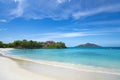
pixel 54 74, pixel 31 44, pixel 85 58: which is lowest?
pixel 54 74

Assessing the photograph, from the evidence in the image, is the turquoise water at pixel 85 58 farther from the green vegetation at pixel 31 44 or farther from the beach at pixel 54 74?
the green vegetation at pixel 31 44

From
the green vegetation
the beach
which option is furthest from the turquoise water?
the green vegetation

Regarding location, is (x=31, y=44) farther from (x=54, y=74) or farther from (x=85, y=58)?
(x=54, y=74)

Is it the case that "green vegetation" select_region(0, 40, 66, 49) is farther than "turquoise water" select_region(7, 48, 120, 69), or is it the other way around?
"green vegetation" select_region(0, 40, 66, 49)

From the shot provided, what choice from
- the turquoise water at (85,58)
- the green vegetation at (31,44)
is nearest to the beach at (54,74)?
the turquoise water at (85,58)

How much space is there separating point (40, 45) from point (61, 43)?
6.01 m

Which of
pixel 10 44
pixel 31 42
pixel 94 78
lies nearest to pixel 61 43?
pixel 31 42

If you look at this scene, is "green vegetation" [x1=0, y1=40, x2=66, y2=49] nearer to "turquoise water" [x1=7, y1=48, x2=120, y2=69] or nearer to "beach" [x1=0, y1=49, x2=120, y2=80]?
"turquoise water" [x1=7, y1=48, x2=120, y2=69]

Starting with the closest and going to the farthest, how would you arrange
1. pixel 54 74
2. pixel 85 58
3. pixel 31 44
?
1. pixel 54 74
2. pixel 85 58
3. pixel 31 44

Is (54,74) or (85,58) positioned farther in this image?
(85,58)

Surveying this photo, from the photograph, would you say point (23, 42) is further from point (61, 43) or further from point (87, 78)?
point (87, 78)

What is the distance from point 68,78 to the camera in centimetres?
524

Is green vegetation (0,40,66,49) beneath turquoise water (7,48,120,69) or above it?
above

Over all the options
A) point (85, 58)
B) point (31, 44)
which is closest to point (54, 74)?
point (85, 58)
